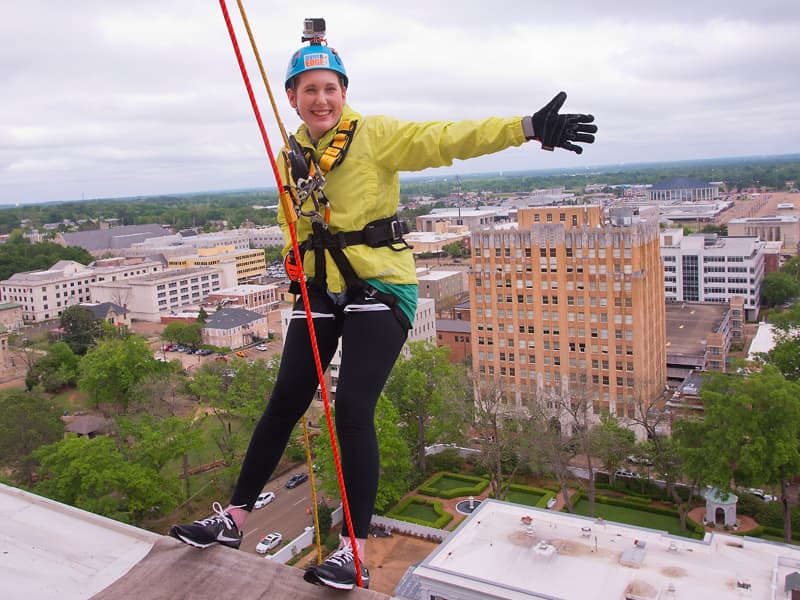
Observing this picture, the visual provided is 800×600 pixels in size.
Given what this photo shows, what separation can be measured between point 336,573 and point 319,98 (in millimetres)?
1948

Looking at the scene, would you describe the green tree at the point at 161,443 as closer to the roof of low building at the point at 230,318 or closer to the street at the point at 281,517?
the street at the point at 281,517

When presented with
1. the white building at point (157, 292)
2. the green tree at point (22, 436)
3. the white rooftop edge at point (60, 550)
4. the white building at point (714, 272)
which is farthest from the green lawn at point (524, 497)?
the white building at point (157, 292)

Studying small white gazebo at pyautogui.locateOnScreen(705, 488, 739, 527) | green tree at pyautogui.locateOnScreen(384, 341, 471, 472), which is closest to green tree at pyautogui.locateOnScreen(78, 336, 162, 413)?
green tree at pyautogui.locateOnScreen(384, 341, 471, 472)

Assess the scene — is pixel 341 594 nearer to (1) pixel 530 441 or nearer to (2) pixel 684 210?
(1) pixel 530 441

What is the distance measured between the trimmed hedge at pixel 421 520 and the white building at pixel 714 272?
27.5m

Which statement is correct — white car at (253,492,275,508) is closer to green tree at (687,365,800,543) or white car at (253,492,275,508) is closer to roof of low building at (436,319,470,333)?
green tree at (687,365,800,543)

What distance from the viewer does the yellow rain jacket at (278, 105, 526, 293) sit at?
288cm

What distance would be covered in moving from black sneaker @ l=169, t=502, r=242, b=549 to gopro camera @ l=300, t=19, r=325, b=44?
6.83ft

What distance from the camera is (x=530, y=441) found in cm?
1834

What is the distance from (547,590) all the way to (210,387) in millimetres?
13315

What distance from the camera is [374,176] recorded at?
3016mm

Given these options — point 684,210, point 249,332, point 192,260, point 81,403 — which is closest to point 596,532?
point 81,403

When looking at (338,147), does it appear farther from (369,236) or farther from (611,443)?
(611,443)

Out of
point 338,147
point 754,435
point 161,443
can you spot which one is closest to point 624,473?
point 754,435
